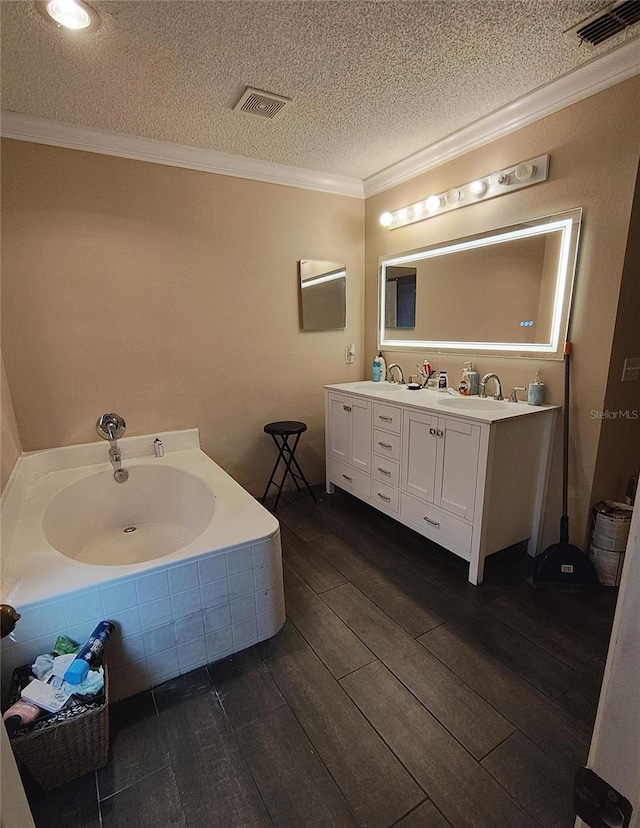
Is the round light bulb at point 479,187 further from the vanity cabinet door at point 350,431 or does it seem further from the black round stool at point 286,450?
the black round stool at point 286,450

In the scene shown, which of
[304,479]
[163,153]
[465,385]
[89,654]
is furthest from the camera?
[304,479]

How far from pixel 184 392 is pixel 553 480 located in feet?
7.66

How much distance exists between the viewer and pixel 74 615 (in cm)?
138

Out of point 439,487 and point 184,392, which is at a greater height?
point 184,392

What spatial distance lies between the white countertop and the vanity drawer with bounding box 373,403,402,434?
0.04m

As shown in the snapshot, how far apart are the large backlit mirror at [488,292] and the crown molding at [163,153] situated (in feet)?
2.44

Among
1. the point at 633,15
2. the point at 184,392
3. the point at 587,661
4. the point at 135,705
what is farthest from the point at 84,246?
the point at 587,661

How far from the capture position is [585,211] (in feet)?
6.26

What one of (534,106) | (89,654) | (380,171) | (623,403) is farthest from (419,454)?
(380,171)

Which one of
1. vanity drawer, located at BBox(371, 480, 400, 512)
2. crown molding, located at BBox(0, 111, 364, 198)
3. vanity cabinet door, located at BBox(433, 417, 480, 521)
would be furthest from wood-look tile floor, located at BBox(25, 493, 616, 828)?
crown molding, located at BBox(0, 111, 364, 198)

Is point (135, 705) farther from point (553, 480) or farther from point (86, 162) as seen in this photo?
point (86, 162)

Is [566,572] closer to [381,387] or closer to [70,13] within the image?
[381,387]

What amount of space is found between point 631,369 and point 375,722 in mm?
1983

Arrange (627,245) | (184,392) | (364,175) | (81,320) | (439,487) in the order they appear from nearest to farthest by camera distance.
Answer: (627,245) < (439,487) < (81,320) < (184,392) < (364,175)
